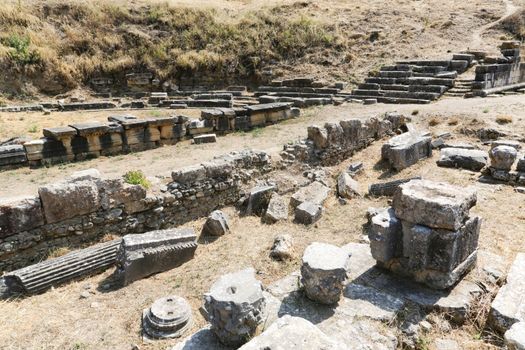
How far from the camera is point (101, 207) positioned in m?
7.80

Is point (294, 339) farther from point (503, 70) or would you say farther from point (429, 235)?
point (503, 70)

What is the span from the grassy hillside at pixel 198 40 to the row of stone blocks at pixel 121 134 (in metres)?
8.62

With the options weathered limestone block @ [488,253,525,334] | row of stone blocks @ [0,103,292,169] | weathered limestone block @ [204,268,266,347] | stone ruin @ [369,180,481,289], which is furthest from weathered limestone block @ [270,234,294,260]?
row of stone blocks @ [0,103,292,169]

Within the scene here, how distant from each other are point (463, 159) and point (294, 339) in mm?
8985

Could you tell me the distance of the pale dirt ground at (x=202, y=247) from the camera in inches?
215

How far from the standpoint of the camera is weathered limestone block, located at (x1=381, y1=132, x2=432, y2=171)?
36.3ft

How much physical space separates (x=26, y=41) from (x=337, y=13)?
18964 millimetres

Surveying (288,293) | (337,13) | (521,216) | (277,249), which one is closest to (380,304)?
(288,293)

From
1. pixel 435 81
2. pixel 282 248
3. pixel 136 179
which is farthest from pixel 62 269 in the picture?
pixel 435 81

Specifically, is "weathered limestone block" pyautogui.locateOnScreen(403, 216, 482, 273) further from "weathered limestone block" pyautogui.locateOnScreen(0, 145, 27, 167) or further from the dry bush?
"weathered limestone block" pyautogui.locateOnScreen(0, 145, 27, 167)

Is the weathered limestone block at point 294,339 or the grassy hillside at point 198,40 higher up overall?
the grassy hillside at point 198,40

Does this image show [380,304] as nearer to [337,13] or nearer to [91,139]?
[91,139]

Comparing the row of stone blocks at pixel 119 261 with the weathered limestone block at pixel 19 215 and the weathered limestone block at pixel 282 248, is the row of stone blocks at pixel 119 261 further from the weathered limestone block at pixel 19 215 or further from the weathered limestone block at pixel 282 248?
the weathered limestone block at pixel 282 248

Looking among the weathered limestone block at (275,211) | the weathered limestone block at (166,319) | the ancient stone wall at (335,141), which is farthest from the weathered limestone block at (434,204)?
the ancient stone wall at (335,141)
